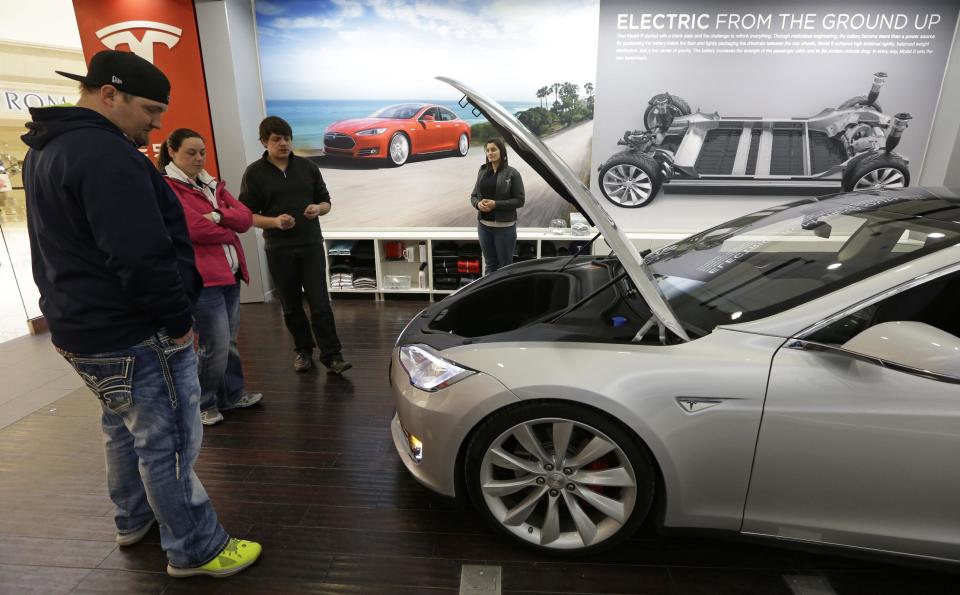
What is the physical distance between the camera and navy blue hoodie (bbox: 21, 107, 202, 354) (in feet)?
3.98

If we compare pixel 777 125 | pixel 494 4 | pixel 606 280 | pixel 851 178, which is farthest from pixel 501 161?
pixel 851 178

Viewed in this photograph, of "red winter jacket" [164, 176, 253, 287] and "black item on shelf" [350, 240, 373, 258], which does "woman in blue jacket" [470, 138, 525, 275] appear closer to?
"black item on shelf" [350, 240, 373, 258]

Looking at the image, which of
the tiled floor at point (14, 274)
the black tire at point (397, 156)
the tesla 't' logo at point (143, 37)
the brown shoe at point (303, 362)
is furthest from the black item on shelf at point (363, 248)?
the tiled floor at point (14, 274)

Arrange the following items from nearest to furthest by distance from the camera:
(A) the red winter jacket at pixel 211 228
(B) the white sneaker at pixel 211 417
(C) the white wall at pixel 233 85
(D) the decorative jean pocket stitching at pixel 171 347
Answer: (D) the decorative jean pocket stitching at pixel 171 347
(A) the red winter jacket at pixel 211 228
(B) the white sneaker at pixel 211 417
(C) the white wall at pixel 233 85

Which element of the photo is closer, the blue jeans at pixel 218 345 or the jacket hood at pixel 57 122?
the jacket hood at pixel 57 122

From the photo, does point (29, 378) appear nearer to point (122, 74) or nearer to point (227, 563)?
point (227, 563)

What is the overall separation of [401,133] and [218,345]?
308 cm

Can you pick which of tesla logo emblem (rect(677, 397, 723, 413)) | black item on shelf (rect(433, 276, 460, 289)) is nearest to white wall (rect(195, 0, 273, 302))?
black item on shelf (rect(433, 276, 460, 289))

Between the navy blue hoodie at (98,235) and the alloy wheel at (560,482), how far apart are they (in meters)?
1.06

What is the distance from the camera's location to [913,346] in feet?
3.88

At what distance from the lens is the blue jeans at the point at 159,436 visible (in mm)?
1405

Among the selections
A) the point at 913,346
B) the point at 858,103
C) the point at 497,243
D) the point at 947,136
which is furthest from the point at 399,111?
the point at 947,136

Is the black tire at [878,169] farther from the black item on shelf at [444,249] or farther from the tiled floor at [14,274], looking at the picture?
the tiled floor at [14,274]

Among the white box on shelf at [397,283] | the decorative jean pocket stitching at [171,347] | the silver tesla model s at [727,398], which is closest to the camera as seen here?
the silver tesla model s at [727,398]
